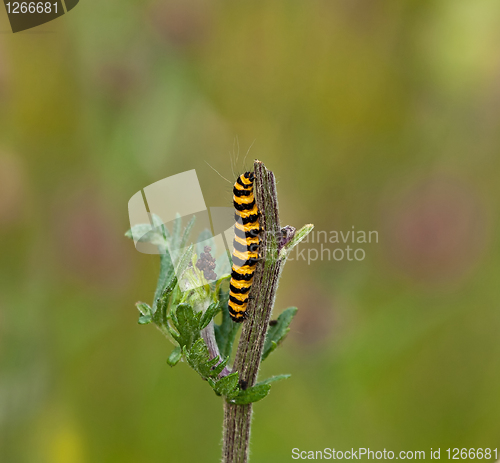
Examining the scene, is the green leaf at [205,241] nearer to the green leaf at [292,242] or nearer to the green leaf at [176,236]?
the green leaf at [176,236]

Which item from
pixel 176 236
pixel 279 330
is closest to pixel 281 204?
pixel 176 236

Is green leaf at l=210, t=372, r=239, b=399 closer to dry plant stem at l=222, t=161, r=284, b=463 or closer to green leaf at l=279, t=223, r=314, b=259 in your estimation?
dry plant stem at l=222, t=161, r=284, b=463

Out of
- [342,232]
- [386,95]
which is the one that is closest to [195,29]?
[386,95]

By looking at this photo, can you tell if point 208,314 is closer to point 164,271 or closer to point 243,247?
point 243,247

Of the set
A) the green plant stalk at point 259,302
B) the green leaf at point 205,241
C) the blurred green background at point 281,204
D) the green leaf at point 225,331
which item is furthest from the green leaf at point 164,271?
the blurred green background at point 281,204

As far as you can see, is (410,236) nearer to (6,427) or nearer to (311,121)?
(311,121)
